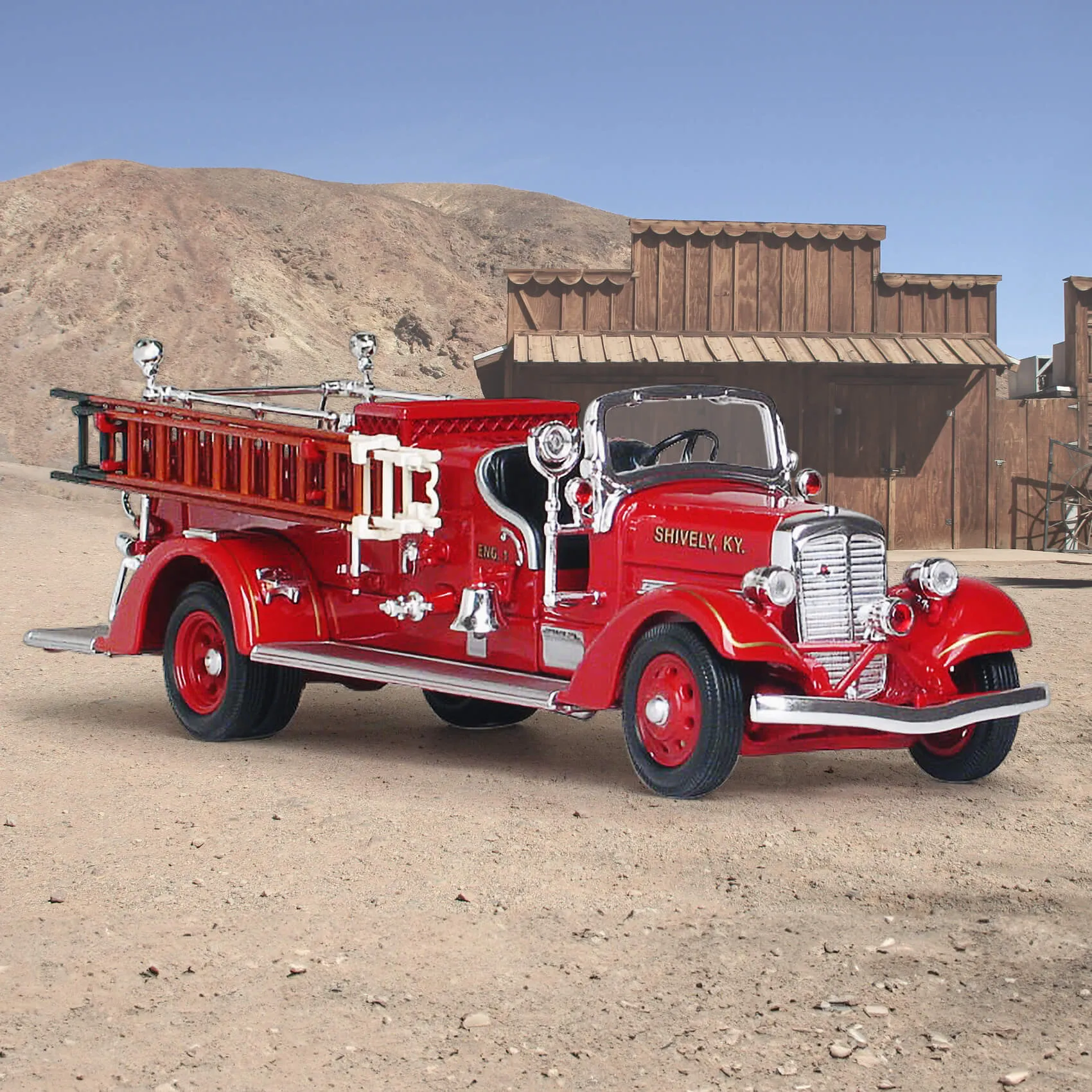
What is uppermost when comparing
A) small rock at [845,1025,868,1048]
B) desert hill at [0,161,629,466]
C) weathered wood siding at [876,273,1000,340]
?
desert hill at [0,161,629,466]

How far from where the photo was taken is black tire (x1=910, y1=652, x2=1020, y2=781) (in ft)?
24.4

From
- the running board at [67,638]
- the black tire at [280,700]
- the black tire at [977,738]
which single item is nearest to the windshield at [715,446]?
the black tire at [977,738]

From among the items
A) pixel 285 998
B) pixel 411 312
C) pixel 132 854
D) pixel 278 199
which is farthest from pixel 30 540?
pixel 278 199

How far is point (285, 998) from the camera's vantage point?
465 cm

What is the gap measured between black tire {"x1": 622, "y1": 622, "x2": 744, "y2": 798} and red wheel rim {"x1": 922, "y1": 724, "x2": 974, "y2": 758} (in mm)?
1293

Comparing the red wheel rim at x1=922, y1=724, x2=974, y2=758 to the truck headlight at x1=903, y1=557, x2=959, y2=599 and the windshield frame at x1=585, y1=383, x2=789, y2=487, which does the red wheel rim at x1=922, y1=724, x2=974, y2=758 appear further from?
the windshield frame at x1=585, y1=383, x2=789, y2=487

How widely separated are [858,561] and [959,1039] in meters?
3.17

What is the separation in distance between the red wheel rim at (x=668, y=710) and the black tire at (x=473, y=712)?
7.81ft

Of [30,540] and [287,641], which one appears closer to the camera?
[287,641]

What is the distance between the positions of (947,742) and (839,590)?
1092 millimetres

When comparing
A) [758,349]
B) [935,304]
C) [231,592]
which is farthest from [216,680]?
[935,304]

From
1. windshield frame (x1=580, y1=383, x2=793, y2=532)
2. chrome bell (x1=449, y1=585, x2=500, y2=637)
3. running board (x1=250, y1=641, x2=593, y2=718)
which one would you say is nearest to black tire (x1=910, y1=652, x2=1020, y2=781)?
windshield frame (x1=580, y1=383, x2=793, y2=532)

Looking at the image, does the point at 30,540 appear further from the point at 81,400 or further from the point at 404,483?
the point at 404,483

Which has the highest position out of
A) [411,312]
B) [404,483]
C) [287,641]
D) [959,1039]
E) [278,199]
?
[278,199]
